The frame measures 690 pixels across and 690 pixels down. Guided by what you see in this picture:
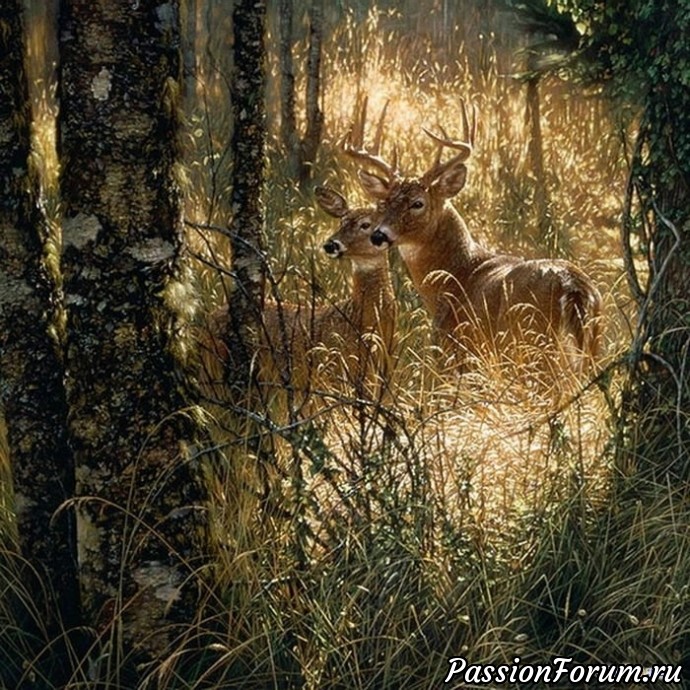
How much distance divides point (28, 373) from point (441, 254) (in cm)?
445

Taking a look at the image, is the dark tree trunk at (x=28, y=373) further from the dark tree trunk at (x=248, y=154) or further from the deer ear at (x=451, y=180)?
the deer ear at (x=451, y=180)

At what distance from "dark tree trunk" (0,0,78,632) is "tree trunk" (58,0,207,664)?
31 cm

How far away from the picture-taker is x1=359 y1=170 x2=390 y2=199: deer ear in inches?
355

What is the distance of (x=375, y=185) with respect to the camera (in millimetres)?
9086

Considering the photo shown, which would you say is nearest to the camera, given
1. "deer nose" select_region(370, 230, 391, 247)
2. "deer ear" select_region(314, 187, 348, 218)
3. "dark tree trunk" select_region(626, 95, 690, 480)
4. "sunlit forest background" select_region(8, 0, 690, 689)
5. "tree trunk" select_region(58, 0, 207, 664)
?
"tree trunk" select_region(58, 0, 207, 664)

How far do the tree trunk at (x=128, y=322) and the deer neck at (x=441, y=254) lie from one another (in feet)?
14.5

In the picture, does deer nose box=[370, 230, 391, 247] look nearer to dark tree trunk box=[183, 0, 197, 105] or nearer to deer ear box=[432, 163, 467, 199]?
deer ear box=[432, 163, 467, 199]

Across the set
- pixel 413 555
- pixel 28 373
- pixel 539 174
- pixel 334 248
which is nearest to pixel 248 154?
pixel 334 248

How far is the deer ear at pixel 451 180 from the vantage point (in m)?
8.80

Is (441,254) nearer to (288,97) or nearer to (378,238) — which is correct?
(378,238)

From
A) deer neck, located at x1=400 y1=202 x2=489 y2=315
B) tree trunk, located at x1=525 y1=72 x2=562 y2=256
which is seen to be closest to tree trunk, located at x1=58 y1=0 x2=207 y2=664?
deer neck, located at x1=400 y1=202 x2=489 y2=315

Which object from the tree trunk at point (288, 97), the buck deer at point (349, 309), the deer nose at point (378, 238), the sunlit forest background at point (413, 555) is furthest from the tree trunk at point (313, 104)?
the sunlit forest background at point (413, 555)

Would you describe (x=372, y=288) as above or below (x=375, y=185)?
below

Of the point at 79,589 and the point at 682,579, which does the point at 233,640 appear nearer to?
the point at 79,589
